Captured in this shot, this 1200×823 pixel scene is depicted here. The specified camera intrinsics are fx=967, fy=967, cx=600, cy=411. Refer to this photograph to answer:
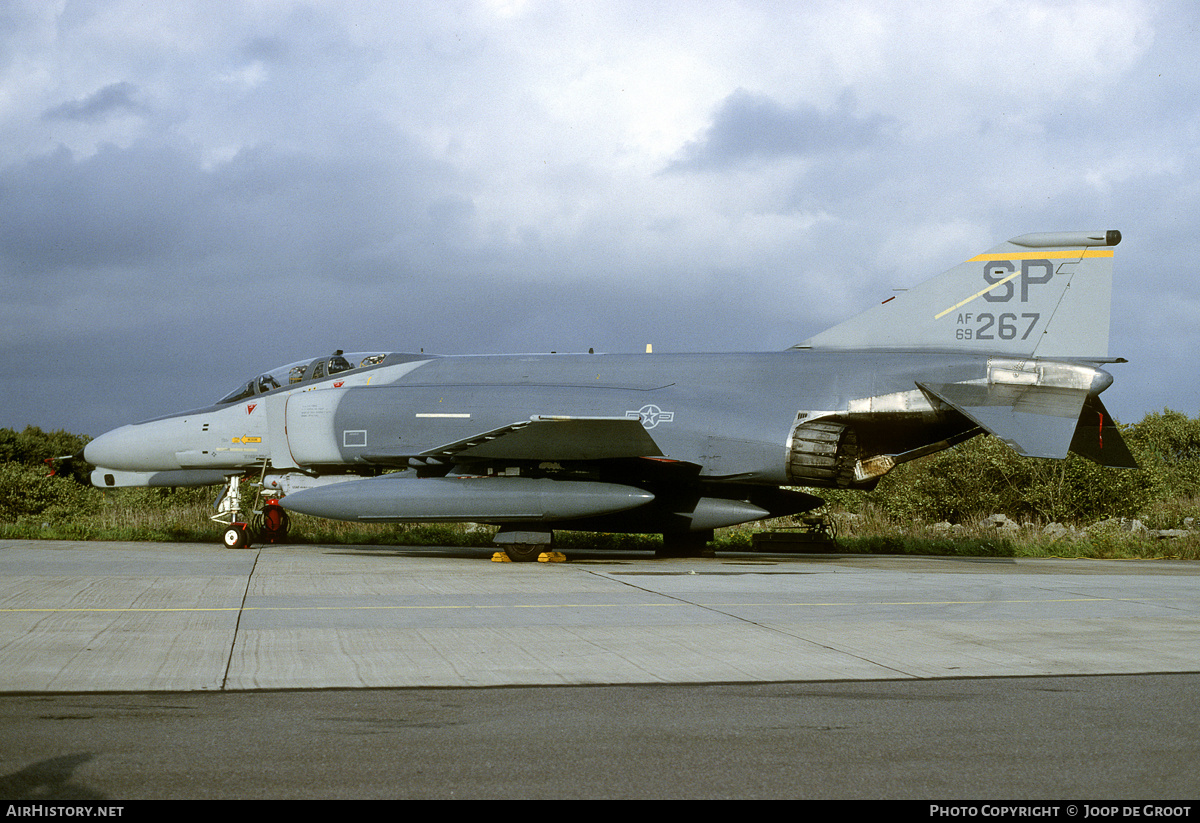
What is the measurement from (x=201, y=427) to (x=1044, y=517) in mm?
19381

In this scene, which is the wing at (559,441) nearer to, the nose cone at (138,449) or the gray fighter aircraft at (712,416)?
the gray fighter aircraft at (712,416)

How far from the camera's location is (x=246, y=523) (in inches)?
707

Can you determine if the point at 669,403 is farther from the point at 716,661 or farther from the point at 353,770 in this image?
the point at 353,770

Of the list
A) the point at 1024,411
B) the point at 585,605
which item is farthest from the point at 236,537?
the point at 1024,411

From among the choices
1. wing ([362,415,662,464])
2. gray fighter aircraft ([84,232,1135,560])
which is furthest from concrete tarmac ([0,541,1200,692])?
wing ([362,415,662,464])

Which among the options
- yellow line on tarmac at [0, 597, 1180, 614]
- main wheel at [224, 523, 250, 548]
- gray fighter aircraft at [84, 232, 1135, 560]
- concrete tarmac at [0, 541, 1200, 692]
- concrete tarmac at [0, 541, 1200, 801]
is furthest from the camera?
main wheel at [224, 523, 250, 548]

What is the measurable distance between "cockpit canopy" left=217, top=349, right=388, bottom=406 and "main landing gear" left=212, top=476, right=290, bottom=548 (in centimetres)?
163

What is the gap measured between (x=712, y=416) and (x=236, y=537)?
8.44 meters

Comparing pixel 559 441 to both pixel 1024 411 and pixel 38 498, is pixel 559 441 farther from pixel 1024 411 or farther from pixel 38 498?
pixel 38 498

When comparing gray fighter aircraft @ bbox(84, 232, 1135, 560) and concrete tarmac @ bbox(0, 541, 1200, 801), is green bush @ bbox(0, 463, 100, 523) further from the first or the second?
concrete tarmac @ bbox(0, 541, 1200, 801)

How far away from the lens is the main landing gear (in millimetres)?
16781

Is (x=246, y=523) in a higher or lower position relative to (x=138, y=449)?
lower

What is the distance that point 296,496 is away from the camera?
1512 cm

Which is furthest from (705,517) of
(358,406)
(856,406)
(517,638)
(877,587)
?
(517,638)
